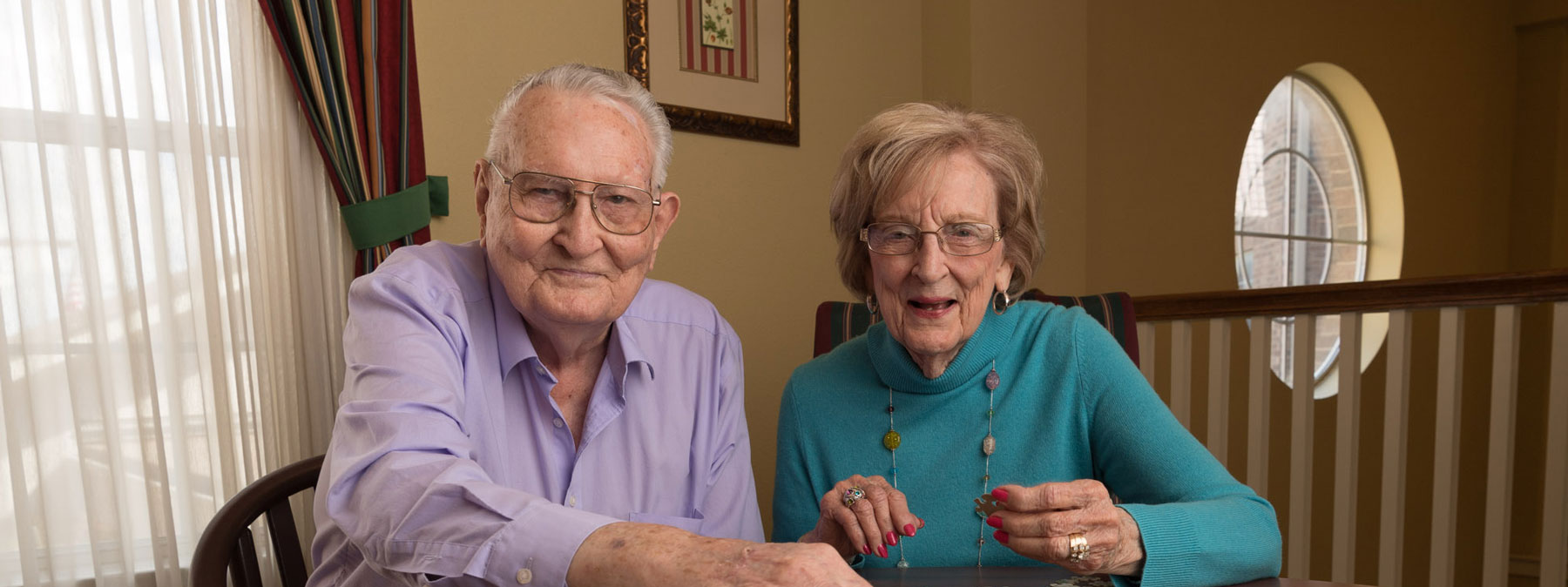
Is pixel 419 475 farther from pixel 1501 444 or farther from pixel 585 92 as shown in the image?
pixel 1501 444

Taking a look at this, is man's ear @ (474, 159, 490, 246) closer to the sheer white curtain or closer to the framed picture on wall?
the sheer white curtain

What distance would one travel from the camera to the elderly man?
3.10ft

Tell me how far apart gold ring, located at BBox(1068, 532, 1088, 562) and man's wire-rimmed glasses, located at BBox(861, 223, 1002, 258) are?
1.75 feet

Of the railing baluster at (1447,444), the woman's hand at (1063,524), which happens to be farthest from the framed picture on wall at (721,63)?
the woman's hand at (1063,524)

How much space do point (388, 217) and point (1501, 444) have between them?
2.95 metres

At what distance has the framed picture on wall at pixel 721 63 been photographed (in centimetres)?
327

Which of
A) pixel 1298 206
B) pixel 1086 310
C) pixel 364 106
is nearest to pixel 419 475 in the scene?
pixel 1086 310

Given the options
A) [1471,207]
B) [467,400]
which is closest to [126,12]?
[467,400]

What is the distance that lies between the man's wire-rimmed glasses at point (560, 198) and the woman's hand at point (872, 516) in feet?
1.46

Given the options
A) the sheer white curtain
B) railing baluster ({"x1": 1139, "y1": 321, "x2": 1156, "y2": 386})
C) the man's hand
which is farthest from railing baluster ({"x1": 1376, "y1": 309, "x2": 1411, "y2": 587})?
the sheer white curtain

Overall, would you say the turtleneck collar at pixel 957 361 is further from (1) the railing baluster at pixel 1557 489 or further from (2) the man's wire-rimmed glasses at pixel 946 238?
(1) the railing baluster at pixel 1557 489

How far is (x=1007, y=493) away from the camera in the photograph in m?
1.20

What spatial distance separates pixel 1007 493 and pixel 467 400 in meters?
0.67

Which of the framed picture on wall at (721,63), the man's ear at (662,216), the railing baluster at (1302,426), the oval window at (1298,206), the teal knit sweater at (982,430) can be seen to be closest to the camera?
the man's ear at (662,216)
